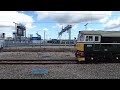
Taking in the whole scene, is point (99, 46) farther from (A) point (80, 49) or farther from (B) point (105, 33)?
(A) point (80, 49)

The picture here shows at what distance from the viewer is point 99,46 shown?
15.8 m

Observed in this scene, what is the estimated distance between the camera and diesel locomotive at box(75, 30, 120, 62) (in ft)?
51.5

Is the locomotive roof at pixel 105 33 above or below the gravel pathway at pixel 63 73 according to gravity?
above

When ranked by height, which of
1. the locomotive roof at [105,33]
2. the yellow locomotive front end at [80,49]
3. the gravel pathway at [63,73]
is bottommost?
the gravel pathway at [63,73]

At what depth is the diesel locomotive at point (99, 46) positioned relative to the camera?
15703mm

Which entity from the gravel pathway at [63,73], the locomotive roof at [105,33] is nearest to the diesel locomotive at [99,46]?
the locomotive roof at [105,33]

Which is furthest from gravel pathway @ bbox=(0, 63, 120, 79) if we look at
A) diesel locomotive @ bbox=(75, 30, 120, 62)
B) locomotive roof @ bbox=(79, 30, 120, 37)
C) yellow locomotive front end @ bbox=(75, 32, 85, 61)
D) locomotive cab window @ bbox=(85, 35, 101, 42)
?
locomotive roof @ bbox=(79, 30, 120, 37)

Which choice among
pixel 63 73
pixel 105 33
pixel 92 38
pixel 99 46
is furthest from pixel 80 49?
pixel 63 73

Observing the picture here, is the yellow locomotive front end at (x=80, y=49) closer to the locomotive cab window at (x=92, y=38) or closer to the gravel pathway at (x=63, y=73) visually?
the locomotive cab window at (x=92, y=38)

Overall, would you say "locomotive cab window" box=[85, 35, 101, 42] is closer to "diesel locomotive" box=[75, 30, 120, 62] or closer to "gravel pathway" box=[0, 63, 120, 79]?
"diesel locomotive" box=[75, 30, 120, 62]

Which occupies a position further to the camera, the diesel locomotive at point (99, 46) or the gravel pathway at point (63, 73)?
the diesel locomotive at point (99, 46)

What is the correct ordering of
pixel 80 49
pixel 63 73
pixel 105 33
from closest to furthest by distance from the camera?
pixel 63 73
pixel 80 49
pixel 105 33
